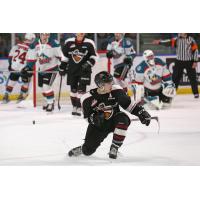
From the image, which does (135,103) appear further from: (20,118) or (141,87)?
(20,118)

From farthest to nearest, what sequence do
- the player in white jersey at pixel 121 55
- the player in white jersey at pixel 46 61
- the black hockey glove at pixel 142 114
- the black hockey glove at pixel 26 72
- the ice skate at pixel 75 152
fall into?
the black hockey glove at pixel 26 72 < the player in white jersey at pixel 46 61 < the player in white jersey at pixel 121 55 < the ice skate at pixel 75 152 < the black hockey glove at pixel 142 114

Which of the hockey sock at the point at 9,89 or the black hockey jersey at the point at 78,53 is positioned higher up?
the black hockey jersey at the point at 78,53

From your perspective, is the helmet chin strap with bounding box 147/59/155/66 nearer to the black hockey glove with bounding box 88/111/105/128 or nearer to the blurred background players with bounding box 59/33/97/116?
the blurred background players with bounding box 59/33/97/116

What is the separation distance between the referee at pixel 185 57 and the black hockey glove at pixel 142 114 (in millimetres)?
417

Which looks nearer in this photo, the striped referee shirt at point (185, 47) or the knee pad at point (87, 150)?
the knee pad at point (87, 150)

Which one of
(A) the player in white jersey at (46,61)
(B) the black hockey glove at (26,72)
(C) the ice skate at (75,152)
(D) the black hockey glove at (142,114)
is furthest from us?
(B) the black hockey glove at (26,72)

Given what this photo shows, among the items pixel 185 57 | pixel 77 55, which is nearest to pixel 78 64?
pixel 77 55

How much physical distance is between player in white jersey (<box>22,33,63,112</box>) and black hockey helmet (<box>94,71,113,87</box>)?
1.21ft

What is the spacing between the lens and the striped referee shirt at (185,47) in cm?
412

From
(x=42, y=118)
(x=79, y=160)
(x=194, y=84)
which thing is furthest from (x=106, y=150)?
(x=194, y=84)

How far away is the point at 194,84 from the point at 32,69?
Answer: 3.29 ft

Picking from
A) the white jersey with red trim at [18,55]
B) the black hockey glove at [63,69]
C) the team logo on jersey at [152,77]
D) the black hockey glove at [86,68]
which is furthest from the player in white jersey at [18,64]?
the team logo on jersey at [152,77]

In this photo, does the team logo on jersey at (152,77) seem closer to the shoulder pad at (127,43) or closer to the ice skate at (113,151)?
the shoulder pad at (127,43)

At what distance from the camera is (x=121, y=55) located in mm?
4184
